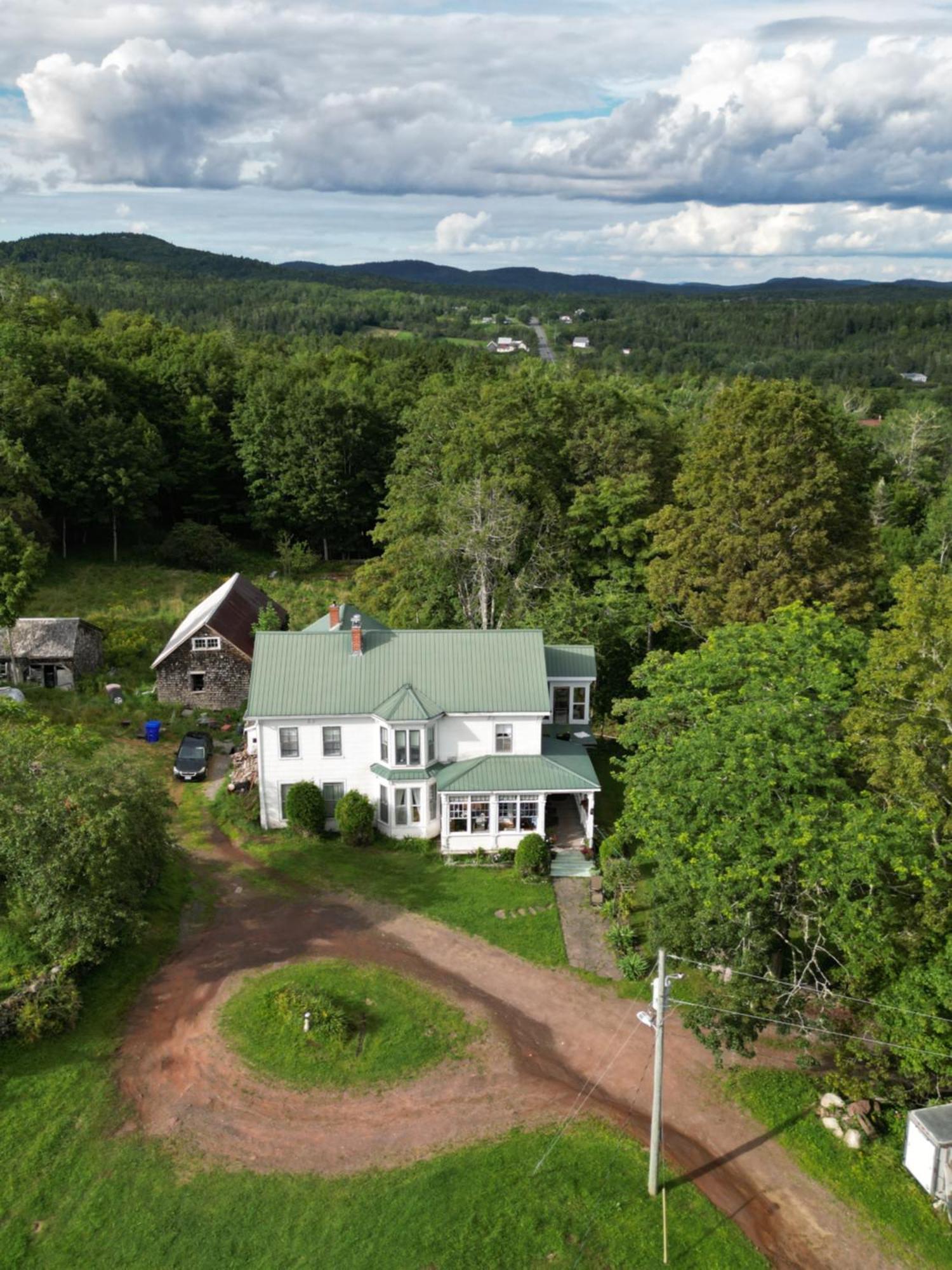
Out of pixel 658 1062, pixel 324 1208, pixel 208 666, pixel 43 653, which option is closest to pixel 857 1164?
pixel 658 1062

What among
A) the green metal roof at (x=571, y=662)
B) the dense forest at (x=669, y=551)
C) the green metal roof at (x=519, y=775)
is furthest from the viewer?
the green metal roof at (x=571, y=662)

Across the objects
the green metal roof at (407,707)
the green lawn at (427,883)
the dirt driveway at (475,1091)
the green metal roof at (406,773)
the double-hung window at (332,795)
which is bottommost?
the green lawn at (427,883)

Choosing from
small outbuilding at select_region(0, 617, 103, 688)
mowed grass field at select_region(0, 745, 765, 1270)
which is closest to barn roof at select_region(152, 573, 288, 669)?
small outbuilding at select_region(0, 617, 103, 688)

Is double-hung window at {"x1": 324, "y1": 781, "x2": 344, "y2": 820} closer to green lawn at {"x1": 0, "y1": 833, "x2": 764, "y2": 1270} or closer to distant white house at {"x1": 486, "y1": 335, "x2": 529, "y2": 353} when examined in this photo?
green lawn at {"x1": 0, "y1": 833, "x2": 764, "y2": 1270}

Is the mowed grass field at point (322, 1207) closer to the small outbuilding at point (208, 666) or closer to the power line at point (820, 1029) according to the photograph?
the power line at point (820, 1029)

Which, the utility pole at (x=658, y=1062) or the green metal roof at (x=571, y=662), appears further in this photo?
the green metal roof at (x=571, y=662)

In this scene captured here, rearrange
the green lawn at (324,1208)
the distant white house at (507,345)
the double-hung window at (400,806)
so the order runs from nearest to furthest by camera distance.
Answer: the green lawn at (324,1208)
the double-hung window at (400,806)
the distant white house at (507,345)

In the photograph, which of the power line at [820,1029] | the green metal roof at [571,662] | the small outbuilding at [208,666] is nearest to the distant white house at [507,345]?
the small outbuilding at [208,666]

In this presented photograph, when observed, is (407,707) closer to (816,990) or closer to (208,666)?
(208,666)
